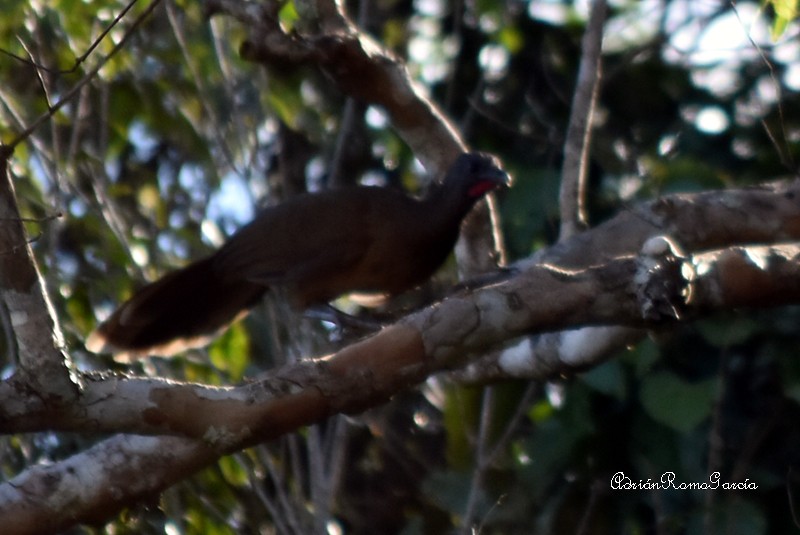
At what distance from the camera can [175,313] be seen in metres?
4.43

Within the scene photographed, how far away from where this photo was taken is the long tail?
422 cm

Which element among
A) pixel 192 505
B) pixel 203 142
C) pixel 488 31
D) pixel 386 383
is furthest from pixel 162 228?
pixel 386 383

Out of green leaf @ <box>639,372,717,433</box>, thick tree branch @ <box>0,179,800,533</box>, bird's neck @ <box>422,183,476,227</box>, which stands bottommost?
green leaf @ <box>639,372,717,433</box>

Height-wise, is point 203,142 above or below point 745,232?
above

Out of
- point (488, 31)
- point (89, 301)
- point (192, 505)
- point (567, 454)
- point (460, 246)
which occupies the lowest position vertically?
point (567, 454)

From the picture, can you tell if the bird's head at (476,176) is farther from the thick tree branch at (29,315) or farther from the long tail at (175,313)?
the thick tree branch at (29,315)

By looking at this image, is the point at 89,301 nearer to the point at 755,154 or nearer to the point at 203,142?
the point at 203,142

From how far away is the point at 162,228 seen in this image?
16.1 feet

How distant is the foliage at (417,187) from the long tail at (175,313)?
106 mm

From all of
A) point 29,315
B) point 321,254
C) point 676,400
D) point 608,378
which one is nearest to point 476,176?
point 321,254

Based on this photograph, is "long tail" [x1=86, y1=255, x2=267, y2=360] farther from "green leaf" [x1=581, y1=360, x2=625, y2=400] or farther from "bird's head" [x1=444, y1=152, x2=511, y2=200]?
"green leaf" [x1=581, y1=360, x2=625, y2=400]

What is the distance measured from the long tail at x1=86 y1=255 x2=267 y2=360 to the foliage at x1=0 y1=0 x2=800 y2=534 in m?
0.11

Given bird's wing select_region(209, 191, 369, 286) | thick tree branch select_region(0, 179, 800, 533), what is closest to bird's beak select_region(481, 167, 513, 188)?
bird's wing select_region(209, 191, 369, 286)

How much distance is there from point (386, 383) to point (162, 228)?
2634mm
